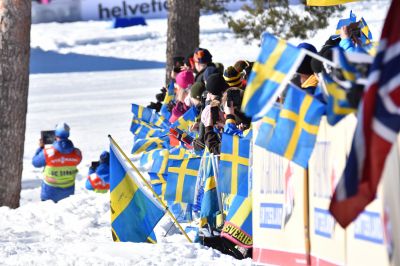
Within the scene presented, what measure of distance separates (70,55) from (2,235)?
25138 millimetres

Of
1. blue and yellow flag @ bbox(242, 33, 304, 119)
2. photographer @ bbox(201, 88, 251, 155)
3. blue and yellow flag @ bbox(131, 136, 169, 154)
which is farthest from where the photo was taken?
blue and yellow flag @ bbox(131, 136, 169, 154)

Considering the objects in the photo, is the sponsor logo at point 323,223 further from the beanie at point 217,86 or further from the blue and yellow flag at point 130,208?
the beanie at point 217,86

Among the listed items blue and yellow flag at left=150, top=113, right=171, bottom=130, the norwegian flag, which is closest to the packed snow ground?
blue and yellow flag at left=150, top=113, right=171, bottom=130

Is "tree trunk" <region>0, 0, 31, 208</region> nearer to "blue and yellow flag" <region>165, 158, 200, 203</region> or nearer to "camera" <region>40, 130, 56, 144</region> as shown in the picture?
"camera" <region>40, 130, 56, 144</region>

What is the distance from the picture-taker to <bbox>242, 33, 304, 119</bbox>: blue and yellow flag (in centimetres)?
610

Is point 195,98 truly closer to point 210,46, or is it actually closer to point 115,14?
point 210,46

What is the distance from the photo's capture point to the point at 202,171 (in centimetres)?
959

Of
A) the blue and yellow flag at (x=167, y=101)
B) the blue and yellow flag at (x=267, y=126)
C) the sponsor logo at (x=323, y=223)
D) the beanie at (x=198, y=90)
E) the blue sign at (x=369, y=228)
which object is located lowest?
the blue and yellow flag at (x=167, y=101)

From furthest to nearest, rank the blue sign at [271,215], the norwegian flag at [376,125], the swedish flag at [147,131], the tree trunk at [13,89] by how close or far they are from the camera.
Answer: the tree trunk at [13,89]
the swedish flag at [147,131]
the blue sign at [271,215]
the norwegian flag at [376,125]

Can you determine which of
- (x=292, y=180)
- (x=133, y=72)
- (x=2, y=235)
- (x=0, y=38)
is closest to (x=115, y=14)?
(x=133, y=72)

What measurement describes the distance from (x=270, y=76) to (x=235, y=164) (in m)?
2.48

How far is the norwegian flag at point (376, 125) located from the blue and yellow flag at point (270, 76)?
1.13m

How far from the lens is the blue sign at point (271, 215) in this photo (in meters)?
6.98

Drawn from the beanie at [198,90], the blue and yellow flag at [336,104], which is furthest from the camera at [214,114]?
the blue and yellow flag at [336,104]
